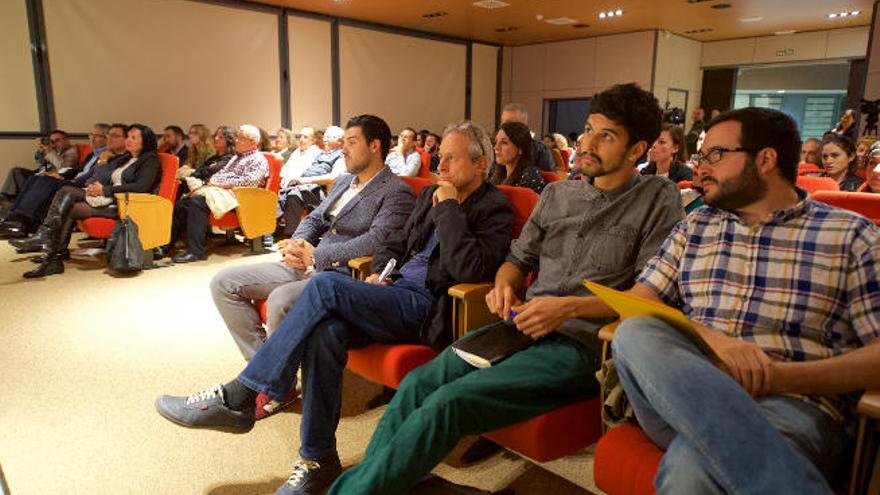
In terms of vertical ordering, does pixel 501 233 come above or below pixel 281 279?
above

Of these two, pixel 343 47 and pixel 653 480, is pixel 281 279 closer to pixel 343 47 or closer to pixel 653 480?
pixel 653 480

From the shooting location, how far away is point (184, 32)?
25.9ft

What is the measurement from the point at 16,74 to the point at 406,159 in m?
4.85

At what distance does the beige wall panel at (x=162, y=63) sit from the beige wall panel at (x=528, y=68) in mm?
5392

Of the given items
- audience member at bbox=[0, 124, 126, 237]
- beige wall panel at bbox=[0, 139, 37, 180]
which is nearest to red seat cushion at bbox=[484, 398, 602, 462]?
audience member at bbox=[0, 124, 126, 237]

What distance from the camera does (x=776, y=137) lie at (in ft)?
4.78

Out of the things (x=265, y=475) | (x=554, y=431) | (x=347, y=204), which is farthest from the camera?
(x=347, y=204)

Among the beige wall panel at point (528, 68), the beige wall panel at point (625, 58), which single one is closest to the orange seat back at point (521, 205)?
the beige wall panel at point (625, 58)

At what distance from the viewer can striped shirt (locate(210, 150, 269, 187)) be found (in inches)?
210

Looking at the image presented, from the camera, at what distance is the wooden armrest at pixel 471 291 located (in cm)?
193

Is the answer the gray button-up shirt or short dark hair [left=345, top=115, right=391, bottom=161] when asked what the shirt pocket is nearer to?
the gray button-up shirt

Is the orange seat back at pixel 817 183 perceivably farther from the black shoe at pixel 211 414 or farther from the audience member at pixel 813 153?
the black shoe at pixel 211 414

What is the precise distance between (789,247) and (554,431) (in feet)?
2.39

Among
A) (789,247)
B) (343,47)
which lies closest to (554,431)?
(789,247)
